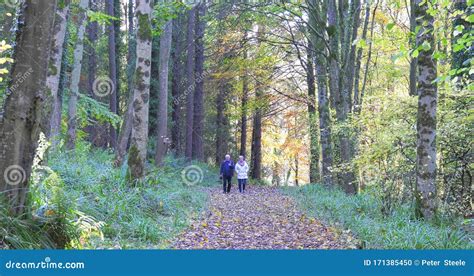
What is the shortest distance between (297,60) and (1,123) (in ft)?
71.2

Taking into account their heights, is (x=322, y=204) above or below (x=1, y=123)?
below

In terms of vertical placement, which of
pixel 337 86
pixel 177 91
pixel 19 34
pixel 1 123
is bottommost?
pixel 1 123

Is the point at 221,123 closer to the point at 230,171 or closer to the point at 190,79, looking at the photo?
the point at 190,79

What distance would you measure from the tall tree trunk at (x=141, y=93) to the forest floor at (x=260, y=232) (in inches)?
81.4

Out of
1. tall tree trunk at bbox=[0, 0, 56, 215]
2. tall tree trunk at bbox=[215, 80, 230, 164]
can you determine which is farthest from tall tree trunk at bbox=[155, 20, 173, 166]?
tall tree trunk at bbox=[215, 80, 230, 164]

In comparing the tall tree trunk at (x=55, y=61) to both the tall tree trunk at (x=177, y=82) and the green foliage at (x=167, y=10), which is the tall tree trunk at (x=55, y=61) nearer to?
the green foliage at (x=167, y=10)

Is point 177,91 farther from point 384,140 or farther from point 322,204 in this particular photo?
point 384,140

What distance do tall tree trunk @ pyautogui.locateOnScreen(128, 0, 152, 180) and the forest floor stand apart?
2.07 m

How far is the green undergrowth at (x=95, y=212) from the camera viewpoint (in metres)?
5.21

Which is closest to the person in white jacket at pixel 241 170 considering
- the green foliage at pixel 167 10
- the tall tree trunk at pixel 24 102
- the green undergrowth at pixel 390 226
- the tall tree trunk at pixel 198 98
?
the green undergrowth at pixel 390 226

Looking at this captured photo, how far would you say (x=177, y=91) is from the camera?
27969 mm

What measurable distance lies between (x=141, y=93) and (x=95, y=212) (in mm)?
4027

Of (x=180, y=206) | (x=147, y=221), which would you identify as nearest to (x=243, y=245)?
(x=147, y=221)

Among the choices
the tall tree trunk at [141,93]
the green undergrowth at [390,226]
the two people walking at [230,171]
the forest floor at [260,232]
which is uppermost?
the tall tree trunk at [141,93]
